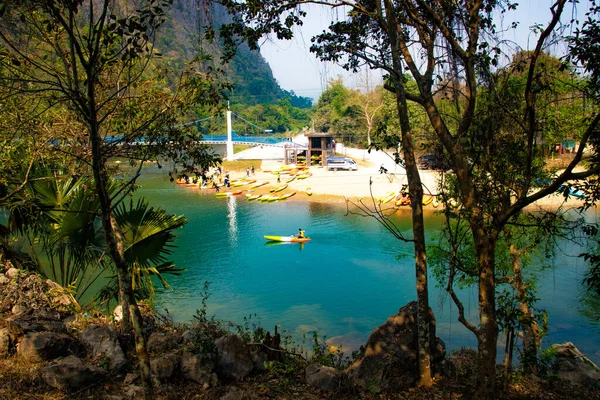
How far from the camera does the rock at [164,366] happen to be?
5117 millimetres

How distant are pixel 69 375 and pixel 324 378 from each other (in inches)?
104

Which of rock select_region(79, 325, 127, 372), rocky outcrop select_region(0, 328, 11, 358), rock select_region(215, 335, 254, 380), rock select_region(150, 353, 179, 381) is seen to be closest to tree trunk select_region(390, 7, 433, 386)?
rock select_region(215, 335, 254, 380)

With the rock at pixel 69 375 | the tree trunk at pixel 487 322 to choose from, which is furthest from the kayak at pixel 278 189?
the tree trunk at pixel 487 322

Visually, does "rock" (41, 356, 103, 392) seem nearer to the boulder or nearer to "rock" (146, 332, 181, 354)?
"rock" (146, 332, 181, 354)

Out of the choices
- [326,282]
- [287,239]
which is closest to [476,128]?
[326,282]

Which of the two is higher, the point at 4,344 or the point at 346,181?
the point at 4,344

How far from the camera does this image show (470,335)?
13102 millimetres

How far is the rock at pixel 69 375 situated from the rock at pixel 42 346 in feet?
1.62

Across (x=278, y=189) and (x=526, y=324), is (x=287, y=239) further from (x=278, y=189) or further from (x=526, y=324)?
(x=526, y=324)

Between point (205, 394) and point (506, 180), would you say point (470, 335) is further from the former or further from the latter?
point (205, 394)

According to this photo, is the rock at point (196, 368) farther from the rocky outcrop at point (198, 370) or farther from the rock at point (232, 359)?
the rock at point (232, 359)

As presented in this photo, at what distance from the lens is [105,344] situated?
5.53m

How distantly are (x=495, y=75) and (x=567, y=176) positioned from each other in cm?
164

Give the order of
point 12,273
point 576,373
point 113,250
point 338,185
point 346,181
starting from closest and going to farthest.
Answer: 1. point 113,250
2. point 576,373
3. point 12,273
4. point 338,185
5. point 346,181
